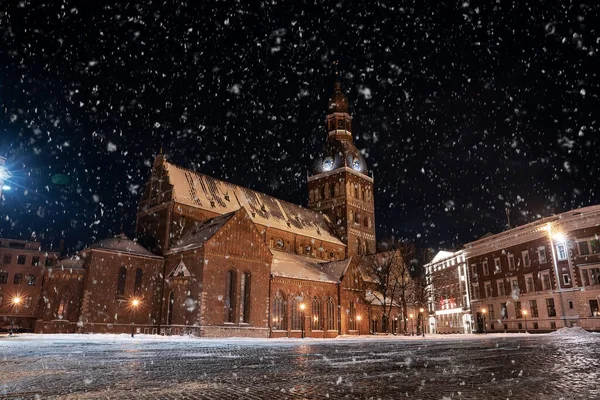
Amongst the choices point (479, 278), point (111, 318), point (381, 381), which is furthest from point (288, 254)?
point (381, 381)

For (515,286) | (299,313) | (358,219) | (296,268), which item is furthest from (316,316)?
(515,286)

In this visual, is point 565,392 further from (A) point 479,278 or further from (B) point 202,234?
(A) point 479,278

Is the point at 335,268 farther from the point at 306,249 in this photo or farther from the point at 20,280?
the point at 20,280

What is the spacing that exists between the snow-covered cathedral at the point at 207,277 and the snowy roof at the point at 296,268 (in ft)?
0.62

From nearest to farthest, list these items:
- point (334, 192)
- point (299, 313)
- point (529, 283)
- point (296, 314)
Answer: point (296, 314) → point (299, 313) → point (529, 283) → point (334, 192)

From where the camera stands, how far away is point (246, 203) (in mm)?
58250

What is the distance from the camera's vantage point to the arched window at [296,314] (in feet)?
153

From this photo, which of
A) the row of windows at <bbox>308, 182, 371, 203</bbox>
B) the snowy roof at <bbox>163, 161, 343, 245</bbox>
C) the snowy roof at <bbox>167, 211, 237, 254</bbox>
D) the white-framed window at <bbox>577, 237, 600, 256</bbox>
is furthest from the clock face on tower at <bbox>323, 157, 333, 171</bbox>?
the white-framed window at <bbox>577, 237, 600, 256</bbox>

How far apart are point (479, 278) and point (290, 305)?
3472 centimetres

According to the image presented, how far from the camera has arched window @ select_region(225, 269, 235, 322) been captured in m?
41.1

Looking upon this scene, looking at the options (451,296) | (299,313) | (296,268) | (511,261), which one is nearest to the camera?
(299,313)

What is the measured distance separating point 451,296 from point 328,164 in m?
43.2

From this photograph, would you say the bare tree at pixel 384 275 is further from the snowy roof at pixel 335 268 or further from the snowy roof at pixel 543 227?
the snowy roof at pixel 543 227

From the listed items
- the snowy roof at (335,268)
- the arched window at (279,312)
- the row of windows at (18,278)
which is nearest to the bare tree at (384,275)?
the snowy roof at (335,268)
